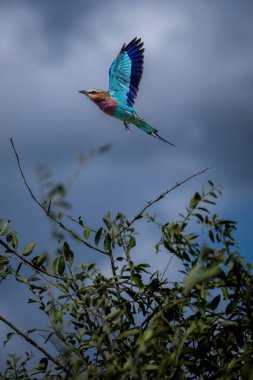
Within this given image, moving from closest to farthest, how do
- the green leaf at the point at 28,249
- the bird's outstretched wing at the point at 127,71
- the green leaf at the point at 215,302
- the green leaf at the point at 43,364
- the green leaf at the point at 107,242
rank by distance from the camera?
1. the green leaf at the point at 215,302
2. the green leaf at the point at 43,364
3. the green leaf at the point at 28,249
4. the green leaf at the point at 107,242
5. the bird's outstretched wing at the point at 127,71

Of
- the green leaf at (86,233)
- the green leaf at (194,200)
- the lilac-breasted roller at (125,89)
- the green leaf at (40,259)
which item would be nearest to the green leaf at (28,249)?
the green leaf at (40,259)

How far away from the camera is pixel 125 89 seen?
6.00 meters

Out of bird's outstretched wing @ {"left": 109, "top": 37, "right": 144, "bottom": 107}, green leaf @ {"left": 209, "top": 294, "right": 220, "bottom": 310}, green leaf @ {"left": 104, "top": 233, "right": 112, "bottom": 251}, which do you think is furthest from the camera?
bird's outstretched wing @ {"left": 109, "top": 37, "right": 144, "bottom": 107}

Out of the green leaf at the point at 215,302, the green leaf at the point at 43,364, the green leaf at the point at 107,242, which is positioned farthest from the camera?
the green leaf at the point at 107,242

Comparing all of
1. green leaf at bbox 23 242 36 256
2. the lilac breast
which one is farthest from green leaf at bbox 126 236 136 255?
the lilac breast

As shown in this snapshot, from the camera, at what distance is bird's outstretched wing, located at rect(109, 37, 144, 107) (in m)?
5.98

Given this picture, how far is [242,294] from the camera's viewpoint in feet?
8.21

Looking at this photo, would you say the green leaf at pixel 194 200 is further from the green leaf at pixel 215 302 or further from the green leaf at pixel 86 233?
the green leaf at pixel 86 233

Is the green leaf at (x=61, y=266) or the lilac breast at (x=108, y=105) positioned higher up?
the lilac breast at (x=108, y=105)

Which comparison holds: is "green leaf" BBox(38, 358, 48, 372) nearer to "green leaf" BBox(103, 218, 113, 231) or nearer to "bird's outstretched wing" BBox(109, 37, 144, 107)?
"green leaf" BBox(103, 218, 113, 231)

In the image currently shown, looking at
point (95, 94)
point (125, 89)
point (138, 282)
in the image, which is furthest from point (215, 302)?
point (125, 89)

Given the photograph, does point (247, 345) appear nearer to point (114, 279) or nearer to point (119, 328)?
point (119, 328)

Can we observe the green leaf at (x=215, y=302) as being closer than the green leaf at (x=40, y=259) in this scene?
Yes

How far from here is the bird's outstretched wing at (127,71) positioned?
5.98 meters
